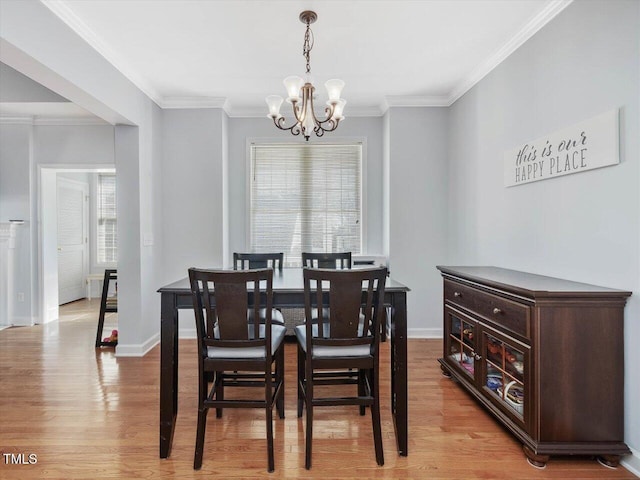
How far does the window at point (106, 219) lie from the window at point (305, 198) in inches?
148

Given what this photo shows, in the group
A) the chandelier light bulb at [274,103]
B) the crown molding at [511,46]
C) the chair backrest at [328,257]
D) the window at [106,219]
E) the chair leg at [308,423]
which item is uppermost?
the crown molding at [511,46]

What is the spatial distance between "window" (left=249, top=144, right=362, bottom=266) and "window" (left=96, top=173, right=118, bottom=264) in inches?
148

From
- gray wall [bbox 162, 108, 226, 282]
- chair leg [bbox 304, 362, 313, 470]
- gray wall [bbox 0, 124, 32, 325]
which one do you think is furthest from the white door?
chair leg [bbox 304, 362, 313, 470]

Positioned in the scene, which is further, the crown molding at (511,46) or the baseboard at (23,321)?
the baseboard at (23,321)

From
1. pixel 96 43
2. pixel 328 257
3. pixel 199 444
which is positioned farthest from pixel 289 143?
pixel 199 444

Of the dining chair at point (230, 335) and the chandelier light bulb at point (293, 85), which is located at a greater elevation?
the chandelier light bulb at point (293, 85)

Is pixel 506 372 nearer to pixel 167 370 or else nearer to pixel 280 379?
pixel 280 379

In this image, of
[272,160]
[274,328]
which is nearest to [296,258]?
[272,160]

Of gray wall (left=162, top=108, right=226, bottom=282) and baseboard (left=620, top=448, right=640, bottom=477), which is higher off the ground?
gray wall (left=162, top=108, right=226, bottom=282)

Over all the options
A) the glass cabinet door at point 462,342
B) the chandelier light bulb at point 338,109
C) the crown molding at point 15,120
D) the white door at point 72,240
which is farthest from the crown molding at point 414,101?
the white door at point 72,240

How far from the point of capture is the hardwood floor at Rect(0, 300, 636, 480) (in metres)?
1.79

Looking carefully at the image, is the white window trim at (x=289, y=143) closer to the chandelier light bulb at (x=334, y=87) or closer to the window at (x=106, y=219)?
the chandelier light bulb at (x=334, y=87)

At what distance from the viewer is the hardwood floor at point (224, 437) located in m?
1.79

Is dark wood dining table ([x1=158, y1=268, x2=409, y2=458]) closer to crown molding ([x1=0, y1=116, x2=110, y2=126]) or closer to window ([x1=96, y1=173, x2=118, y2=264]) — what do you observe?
crown molding ([x1=0, y1=116, x2=110, y2=126])
